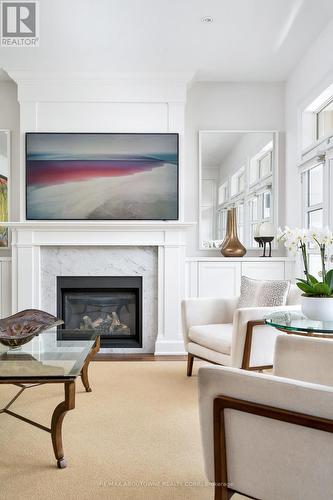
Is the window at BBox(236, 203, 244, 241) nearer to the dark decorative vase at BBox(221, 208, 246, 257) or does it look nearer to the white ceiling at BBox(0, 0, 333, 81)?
the dark decorative vase at BBox(221, 208, 246, 257)

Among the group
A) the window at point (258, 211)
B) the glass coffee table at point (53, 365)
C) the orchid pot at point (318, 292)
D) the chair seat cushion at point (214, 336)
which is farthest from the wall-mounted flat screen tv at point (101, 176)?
the orchid pot at point (318, 292)

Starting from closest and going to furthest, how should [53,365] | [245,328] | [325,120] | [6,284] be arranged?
[53,365], [245,328], [325,120], [6,284]

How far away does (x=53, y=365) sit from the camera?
211 centimetres

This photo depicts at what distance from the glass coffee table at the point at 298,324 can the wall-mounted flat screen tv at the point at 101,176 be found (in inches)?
77.3

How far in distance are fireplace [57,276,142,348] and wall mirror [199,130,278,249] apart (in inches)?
37.0

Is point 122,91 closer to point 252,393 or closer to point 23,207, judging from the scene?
point 23,207

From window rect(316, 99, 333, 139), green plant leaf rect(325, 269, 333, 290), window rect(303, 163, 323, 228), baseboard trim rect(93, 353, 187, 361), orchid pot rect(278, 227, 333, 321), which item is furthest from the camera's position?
baseboard trim rect(93, 353, 187, 361)

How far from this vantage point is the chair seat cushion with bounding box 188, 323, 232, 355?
2.90 m

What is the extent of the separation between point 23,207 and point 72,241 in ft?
1.93

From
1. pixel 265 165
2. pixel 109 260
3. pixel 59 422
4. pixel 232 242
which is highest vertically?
pixel 265 165

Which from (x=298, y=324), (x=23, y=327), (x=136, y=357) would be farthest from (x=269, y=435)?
(x=136, y=357)

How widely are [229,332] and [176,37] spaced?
2.46m


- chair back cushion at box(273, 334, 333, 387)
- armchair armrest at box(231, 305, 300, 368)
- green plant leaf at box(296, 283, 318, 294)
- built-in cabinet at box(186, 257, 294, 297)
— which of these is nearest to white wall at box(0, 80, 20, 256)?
built-in cabinet at box(186, 257, 294, 297)

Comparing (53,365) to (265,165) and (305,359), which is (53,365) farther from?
(265,165)
